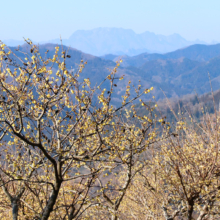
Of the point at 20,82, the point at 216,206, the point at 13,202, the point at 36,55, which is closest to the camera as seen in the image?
the point at 36,55

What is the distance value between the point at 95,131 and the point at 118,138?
1.11 m

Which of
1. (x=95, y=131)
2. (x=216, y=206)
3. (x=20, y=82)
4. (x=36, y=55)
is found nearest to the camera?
(x=36, y=55)

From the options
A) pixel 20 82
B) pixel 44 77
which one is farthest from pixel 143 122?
pixel 20 82

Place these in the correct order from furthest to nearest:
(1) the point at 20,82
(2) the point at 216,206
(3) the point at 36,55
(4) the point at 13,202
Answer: (2) the point at 216,206 < (4) the point at 13,202 < (1) the point at 20,82 < (3) the point at 36,55

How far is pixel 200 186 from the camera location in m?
Answer: 8.44

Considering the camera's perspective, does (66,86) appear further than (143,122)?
No

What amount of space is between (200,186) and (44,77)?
21.0ft

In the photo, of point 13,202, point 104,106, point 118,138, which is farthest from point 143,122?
point 13,202

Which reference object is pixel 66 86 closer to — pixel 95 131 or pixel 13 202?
pixel 95 131

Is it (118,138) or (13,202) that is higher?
(118,138)

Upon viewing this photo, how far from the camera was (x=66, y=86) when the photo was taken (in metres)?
7.54

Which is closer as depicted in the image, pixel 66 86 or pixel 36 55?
pixel 36 55

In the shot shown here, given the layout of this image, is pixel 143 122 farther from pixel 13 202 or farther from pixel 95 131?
pixel 13 202

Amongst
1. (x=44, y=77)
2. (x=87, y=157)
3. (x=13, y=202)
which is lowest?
(x=13, y=202)
